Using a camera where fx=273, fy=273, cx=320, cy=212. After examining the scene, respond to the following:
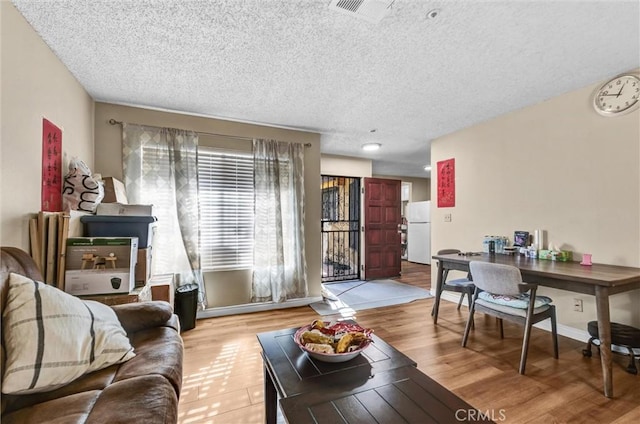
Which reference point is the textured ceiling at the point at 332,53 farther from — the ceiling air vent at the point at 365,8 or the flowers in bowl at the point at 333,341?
the flowers in bowl at the point at 333,341

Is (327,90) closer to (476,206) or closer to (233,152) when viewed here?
(233,152)

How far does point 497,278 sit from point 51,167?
3463 mm

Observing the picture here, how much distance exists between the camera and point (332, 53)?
6.60 feet

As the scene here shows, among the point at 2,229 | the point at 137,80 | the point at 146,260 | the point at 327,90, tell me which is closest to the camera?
the point at 2,229

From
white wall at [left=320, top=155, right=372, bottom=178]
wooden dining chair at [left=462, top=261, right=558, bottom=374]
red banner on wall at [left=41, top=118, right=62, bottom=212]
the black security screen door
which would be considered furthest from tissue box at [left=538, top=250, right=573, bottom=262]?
red banner on wall at [left=41, top=118, right=62, bottom=212]

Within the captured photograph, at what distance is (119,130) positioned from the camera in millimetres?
2865

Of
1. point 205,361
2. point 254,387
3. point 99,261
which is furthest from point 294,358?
point 99,261

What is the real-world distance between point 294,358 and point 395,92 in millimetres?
2432

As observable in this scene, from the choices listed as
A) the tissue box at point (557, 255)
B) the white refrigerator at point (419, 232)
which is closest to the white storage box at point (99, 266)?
the tissue box at point (557, 255)

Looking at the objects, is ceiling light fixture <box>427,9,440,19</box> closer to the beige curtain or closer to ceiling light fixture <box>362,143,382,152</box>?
the beige curtain

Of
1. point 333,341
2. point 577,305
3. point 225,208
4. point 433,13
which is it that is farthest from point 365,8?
point 577,305

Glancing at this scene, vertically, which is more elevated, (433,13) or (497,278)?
(433,13)

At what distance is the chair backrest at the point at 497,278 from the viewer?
209 centimetres

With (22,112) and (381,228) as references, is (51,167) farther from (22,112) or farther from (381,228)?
(381,228)
